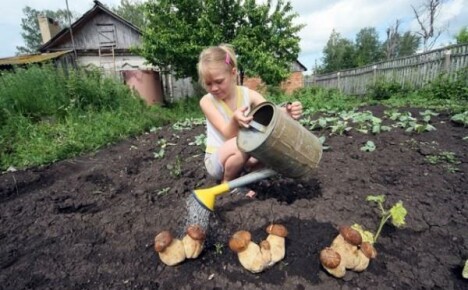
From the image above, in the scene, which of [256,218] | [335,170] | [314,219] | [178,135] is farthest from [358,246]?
[178,135]

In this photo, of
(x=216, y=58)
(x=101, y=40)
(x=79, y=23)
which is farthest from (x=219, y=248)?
(x=79, y=23)

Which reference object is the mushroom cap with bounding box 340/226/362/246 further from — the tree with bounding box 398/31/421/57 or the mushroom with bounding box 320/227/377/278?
the tree with bounding box 398/31/421/57

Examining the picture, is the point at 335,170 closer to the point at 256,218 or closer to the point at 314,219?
the point at 314,219

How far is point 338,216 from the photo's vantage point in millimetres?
1653

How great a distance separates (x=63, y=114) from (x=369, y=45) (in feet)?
138

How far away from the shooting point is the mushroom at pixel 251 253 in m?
1.29

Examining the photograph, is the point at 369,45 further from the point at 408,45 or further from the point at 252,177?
the point at 252,177

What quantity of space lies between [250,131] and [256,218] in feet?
1.70

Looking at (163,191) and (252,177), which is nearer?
(252,177)

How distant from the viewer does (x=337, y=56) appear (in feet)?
120

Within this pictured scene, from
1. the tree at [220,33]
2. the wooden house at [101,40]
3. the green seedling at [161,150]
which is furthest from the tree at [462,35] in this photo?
the green seedling at [161,150]

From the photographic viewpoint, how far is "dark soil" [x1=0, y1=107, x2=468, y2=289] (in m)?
1.34

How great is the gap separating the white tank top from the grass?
2.82 metres

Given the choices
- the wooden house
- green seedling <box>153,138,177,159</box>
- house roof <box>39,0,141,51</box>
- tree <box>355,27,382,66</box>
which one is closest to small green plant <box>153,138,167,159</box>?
green seedling <box>153,138,177,159</box>
